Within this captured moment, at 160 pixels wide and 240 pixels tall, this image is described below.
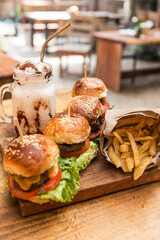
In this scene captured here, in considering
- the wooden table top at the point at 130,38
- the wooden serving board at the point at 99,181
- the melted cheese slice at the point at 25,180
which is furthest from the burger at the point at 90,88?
the wooden table top at the point at 130,38

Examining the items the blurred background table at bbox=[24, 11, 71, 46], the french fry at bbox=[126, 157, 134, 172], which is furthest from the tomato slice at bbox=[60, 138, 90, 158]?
the blurred background table at bbox=[24, 11, 71, 46]

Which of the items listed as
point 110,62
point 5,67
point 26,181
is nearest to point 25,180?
point 26,181

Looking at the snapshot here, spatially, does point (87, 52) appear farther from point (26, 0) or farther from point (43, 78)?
point (26, 0)

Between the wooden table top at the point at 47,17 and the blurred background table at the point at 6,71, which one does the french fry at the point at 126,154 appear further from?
the wooden table top at the point at 47,17

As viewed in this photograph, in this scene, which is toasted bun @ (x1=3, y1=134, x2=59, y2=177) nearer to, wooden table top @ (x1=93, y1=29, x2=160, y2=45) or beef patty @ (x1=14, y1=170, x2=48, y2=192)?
beef patty @ (x1=14, y1=170, x2=48, y2=192)

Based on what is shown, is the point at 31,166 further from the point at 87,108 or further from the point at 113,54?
the point at 113,54

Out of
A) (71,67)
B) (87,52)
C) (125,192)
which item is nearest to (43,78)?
(125,192)
